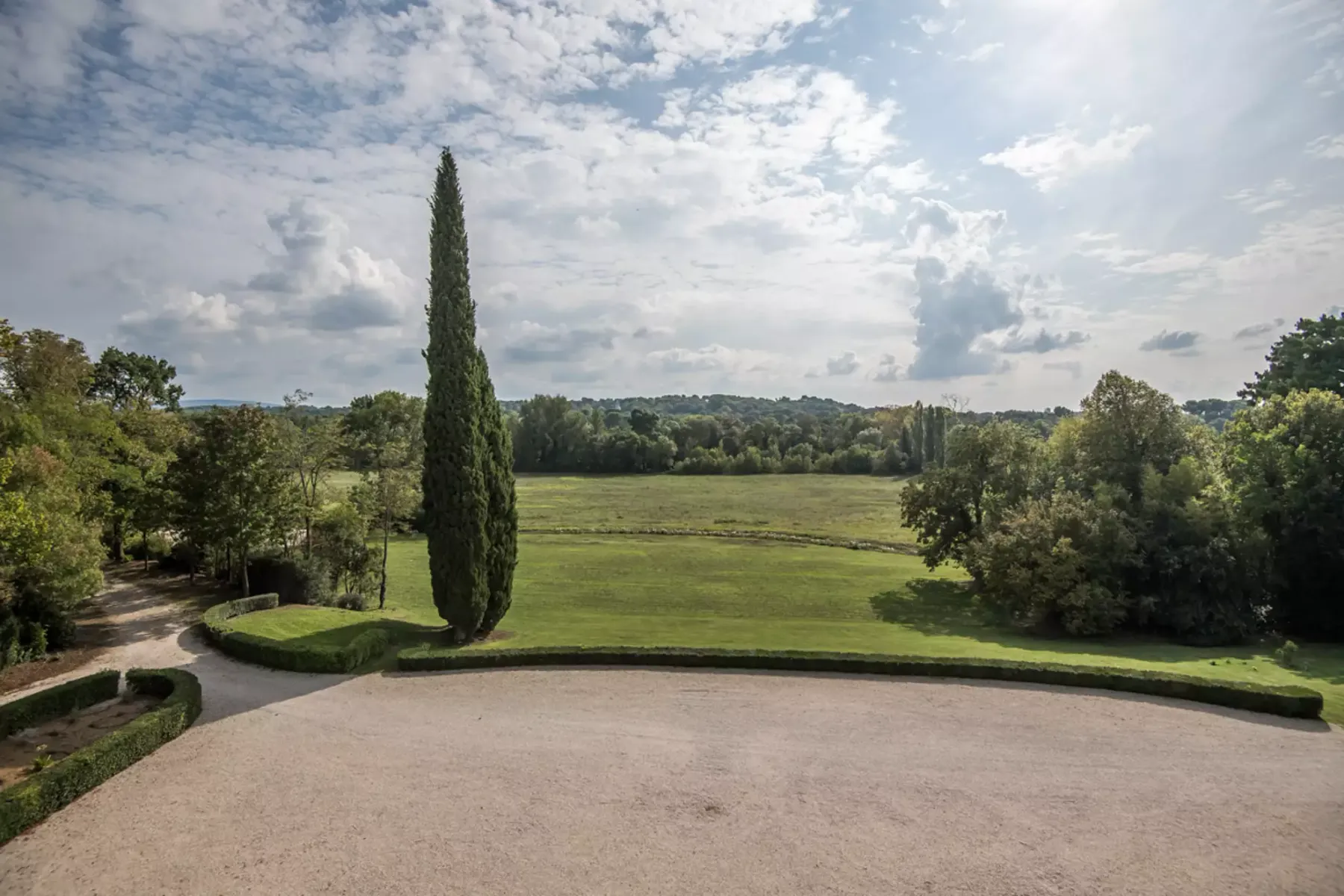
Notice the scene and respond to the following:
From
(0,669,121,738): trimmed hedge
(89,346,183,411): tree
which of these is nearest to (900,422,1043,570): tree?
(0,669,121,738): trimmed hedge

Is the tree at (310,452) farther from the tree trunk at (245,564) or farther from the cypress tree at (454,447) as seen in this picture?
the cypress tree at (454,447)

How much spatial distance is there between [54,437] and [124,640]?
373 inches

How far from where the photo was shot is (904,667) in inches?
741

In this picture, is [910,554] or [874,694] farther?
[910,554]

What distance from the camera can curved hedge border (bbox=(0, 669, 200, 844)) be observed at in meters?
11.3

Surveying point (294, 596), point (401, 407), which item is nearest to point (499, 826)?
point (294, 596)

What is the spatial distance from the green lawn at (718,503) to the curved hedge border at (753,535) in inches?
38.6

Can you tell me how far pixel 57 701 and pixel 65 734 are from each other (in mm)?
1454

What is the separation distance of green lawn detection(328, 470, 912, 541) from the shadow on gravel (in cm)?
2187

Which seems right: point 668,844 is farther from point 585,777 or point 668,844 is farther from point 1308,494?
point 1308,494

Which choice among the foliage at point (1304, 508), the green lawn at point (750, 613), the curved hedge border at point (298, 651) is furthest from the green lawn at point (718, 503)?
the foliage at point (1304, 508)

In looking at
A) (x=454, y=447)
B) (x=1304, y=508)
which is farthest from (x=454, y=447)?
(x=1304, y=508)

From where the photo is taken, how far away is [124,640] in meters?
22.6

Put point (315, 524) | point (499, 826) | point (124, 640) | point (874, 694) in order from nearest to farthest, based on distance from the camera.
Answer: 1. point (499, 826)
2. point (874, 694)
3. point (124, 640)
4. point (315, 524)
